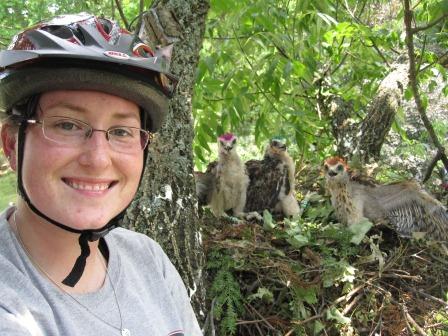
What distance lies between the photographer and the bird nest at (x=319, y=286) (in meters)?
3.37

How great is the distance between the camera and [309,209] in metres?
5.06

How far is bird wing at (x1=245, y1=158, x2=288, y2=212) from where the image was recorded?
518cm

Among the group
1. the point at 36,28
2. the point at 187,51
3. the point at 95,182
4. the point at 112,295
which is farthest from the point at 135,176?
the point at 187,51

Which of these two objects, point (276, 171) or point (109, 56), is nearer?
point (109, 56)

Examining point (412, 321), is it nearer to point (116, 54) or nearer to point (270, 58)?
point (270, 58)

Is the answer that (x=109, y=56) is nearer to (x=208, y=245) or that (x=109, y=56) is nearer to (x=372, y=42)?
(x=208, y=245)

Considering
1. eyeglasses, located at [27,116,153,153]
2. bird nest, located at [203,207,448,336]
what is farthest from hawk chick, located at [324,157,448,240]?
eyeglasses, located at [27,116,153,153]

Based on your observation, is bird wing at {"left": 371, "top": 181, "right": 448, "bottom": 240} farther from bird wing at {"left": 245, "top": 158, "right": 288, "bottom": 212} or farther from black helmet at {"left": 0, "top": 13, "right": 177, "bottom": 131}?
black helmet at {"left": 0, "top": 13, "right": 177, "bottom": 131}

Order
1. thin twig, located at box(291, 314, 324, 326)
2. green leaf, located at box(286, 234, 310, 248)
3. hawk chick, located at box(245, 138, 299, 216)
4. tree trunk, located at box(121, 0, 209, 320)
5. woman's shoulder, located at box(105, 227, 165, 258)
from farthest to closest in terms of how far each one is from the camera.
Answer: hawk chick, located at box(245, 138, 299, 216), green leaf, located at box(286, 234, 310, 248), thin twig, located at box(291, 314, 324, 326), tree trunk, located at box(121, 0, 209, 320), woman's shoulder, located at box(105, 227, 165, 258)

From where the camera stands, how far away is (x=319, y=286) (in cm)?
350

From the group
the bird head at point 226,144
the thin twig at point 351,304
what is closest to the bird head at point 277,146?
the bird head at point 226,144

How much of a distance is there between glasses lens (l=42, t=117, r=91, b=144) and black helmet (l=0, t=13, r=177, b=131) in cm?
10

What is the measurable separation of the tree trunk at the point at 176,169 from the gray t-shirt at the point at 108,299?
1011mm

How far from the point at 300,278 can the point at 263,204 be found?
184cm
